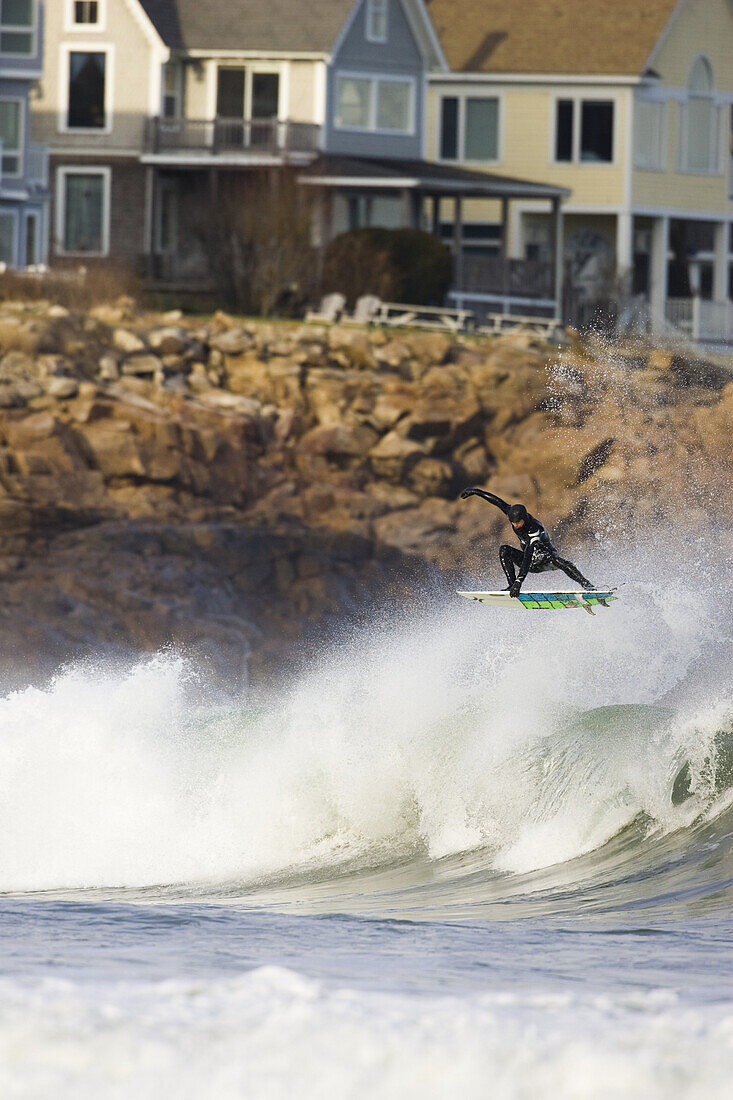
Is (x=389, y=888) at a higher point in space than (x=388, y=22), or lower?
lower

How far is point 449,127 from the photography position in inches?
1956

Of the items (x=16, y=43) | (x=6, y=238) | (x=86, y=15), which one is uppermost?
(x=86, y=15)

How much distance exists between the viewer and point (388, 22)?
47531 mm

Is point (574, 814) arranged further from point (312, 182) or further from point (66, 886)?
point (312, 182)

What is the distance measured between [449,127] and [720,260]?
9.59 m

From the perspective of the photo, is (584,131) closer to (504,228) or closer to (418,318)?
(504,228)

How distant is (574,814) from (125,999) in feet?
20.5

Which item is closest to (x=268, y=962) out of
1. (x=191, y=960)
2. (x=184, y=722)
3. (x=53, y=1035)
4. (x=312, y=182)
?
(x=191, y=960)

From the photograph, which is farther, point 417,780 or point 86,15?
point 86,15

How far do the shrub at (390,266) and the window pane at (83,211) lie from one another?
8198mm

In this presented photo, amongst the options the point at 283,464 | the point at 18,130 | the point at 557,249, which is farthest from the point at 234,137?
the point at 283,464

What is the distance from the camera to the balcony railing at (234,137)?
44406 millimetres

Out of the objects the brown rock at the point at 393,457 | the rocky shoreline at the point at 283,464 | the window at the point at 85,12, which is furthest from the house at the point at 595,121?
the brown rock at the point at 393,457

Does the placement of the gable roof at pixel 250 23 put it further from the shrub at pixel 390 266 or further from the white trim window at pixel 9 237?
the shrub at pixel 390 266
